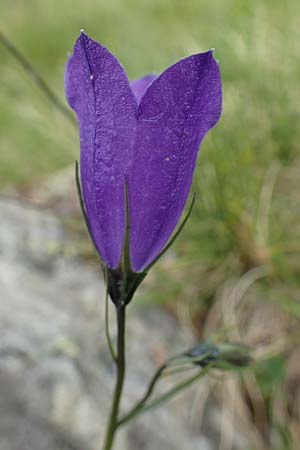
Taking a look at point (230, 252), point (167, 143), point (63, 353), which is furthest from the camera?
point (230, 252)

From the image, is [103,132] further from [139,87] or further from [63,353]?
[63,353]

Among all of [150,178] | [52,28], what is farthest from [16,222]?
[52,28]

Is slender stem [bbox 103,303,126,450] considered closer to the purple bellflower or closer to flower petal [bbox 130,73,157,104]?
the purple bellflower

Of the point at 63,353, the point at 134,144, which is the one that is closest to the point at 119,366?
the point at 134,144

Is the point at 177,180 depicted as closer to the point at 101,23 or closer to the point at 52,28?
the point at 101,23

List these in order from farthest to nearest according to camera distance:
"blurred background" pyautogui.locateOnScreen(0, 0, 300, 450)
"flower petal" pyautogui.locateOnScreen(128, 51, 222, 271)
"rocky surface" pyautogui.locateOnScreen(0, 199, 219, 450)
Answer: "blurred background" pyautogui.locateOnScreen(0, 0, 300, 450)
"rocky surface" pyautogui.locateOnScreen(0, 199, 219, 450)
"flower petal" pyautogui.locateOnScreen(128, 51, 222, 271)

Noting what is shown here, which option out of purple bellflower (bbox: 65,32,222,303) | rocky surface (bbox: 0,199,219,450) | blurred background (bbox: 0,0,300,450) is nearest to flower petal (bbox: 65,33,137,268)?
purple bellflower (bbox: 65,32,222,303)
